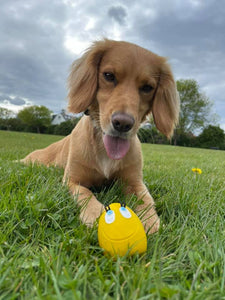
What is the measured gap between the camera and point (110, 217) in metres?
1.24

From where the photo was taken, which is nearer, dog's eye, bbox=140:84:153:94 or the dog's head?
the dog's head

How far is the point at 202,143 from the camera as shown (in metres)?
37.9

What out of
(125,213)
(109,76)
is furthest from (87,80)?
(125,213)

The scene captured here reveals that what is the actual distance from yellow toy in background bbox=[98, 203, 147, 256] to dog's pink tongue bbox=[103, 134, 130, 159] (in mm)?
917

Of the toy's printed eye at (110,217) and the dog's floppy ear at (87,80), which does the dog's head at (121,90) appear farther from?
the toy's printed eye at (110,217)

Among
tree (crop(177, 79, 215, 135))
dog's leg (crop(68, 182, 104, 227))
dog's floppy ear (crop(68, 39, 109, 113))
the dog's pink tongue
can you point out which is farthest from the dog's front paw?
tree (crop(177, 79, 215, 135))

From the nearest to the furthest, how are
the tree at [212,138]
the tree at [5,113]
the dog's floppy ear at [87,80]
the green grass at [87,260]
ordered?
1. the green grass at [87,260]
2. the dog's floppy ear at [87,80]
3. the tree at [212,138]
4. the tree at [5,113]

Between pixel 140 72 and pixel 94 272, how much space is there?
1.71m

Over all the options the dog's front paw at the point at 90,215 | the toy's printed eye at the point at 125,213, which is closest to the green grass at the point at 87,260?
the dog's front paw at the point at 90,215

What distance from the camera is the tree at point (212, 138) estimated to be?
123 feet

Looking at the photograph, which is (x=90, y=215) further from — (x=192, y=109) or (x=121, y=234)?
(x=192, y=109)

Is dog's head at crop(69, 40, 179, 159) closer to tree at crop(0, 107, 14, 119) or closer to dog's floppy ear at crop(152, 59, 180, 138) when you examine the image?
dog's floppy ear at crop(152, 59, 180, 138)

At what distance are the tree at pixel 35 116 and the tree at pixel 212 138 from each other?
38576 millimetres

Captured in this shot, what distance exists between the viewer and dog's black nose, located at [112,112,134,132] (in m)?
1.84
